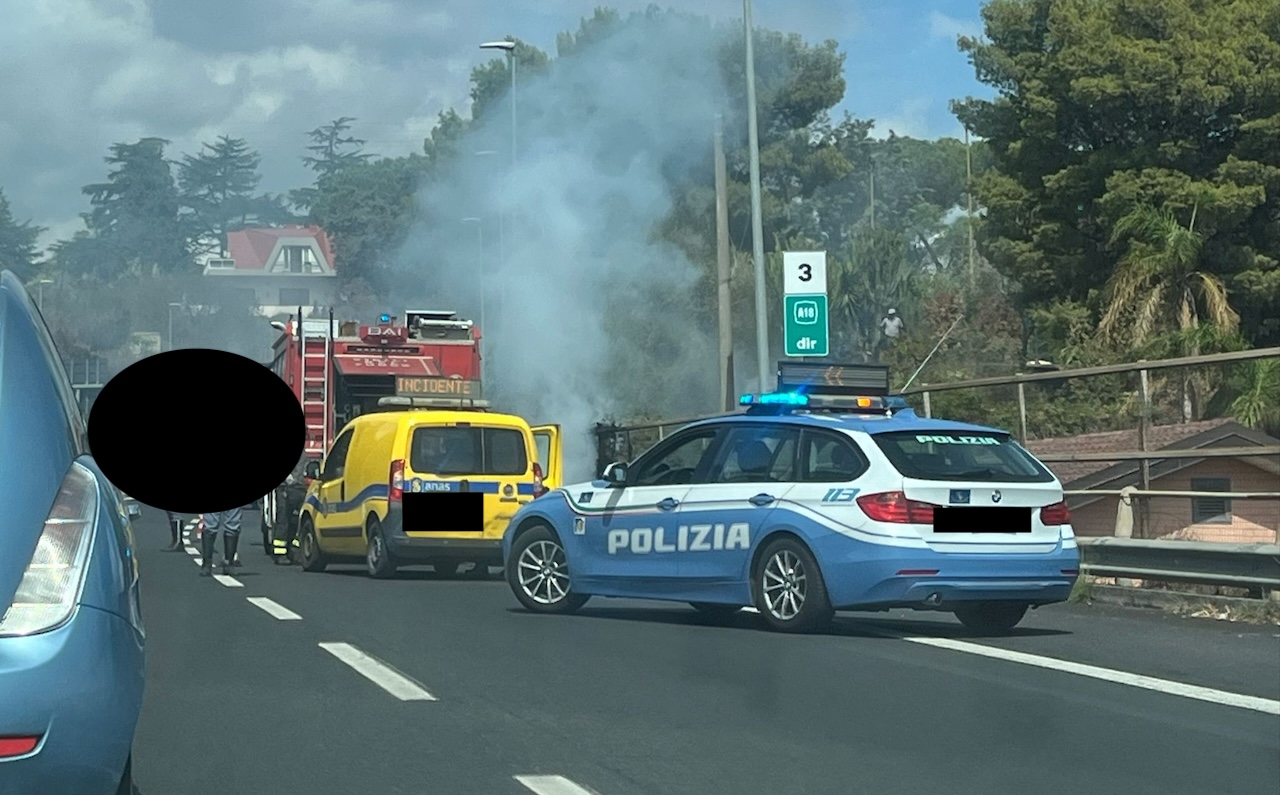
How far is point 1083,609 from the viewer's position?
46.1 ft

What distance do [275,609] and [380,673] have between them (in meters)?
4.49

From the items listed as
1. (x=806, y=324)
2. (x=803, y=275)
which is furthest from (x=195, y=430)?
(x=806, y=324)

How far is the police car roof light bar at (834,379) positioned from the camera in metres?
13.1

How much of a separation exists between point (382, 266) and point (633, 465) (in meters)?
89.7

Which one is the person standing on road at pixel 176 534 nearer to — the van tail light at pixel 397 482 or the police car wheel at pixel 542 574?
the van tail light at pixel 397 482

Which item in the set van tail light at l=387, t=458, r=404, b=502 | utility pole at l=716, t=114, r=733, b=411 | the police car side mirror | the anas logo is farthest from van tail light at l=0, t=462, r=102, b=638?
utility pole at l=716, t=114, r=733, b=411

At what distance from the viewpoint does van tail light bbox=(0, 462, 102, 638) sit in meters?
4.12

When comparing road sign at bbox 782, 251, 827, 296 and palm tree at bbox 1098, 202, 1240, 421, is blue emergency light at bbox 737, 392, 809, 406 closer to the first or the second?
road sign at bbox 782, 251, 827, 296

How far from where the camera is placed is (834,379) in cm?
1338

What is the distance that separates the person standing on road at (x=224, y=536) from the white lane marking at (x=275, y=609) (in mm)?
3385

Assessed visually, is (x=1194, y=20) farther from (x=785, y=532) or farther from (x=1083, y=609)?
(x=785, y=532)

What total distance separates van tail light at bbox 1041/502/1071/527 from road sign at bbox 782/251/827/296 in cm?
922

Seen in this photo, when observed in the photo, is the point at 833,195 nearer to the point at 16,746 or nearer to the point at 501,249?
the point at 501,249

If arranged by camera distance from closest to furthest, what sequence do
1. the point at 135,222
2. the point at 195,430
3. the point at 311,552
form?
the point at 195,430 < the point at 311,552 < the point at 135,222
